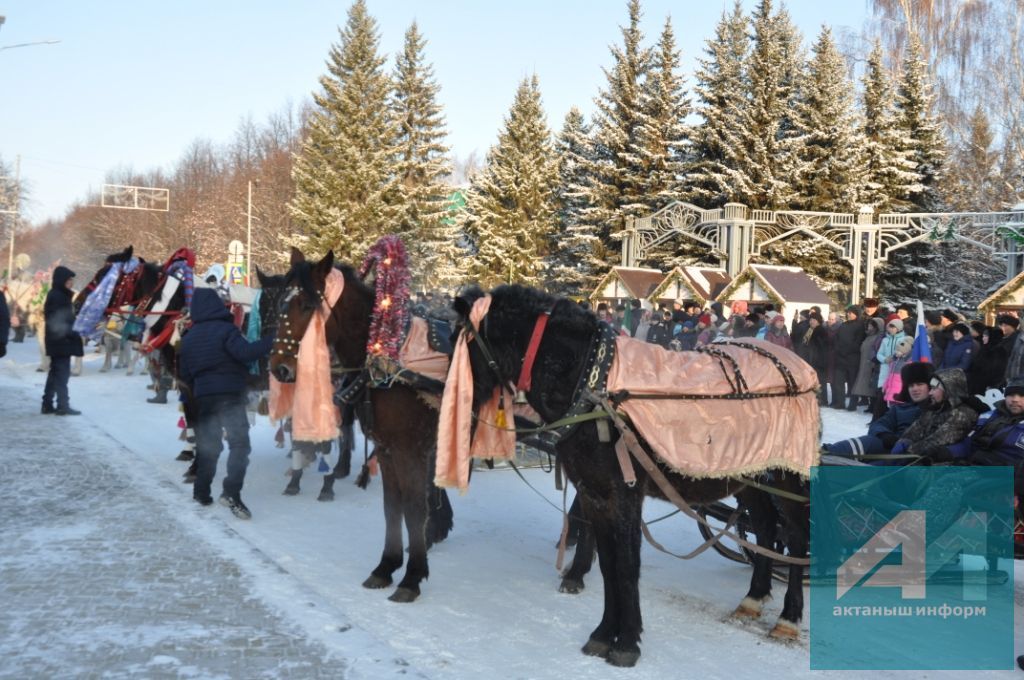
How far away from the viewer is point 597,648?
5.07 meters

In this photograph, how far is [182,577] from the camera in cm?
628

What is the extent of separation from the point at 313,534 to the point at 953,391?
17.0 feet

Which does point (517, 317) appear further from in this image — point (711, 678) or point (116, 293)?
point (116, 293)

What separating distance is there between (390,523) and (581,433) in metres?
1.98

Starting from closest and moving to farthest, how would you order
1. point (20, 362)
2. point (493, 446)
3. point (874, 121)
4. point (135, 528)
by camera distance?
point (493, 446) < point (135, 528) < point (20, 362) < point (874, 121)

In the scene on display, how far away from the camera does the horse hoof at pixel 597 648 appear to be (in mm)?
5051

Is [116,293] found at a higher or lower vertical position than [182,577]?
higher

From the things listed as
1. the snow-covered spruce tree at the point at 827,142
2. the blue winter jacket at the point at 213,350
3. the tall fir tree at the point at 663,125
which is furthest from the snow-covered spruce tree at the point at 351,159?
the blue winter jacket at the point at 213,350

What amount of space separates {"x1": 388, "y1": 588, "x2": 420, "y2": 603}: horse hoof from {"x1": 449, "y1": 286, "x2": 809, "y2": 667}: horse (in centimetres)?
134

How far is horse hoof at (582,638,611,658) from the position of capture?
5051mm

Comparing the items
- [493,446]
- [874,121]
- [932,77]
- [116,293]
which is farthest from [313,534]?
[932,77]

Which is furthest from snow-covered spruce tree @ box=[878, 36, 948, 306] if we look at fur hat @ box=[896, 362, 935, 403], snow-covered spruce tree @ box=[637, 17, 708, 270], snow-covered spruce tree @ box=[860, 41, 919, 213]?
fur hat @ box=[896, 362, 935, 403]

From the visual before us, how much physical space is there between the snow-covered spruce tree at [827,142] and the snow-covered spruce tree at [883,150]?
2.42 ft

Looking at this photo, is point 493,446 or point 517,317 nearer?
point 517,317
